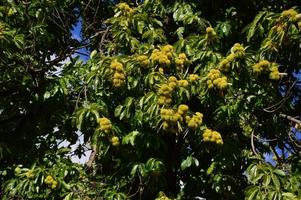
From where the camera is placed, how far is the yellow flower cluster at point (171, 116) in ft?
10.2

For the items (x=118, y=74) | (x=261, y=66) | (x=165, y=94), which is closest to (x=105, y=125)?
(x=118, y=74)

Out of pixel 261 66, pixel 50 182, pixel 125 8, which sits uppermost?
pixel 125 8

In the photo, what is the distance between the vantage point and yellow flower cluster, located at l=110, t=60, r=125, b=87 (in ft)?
11.0

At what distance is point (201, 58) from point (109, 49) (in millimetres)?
870

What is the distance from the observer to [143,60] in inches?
135

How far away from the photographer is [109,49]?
4.24 meters

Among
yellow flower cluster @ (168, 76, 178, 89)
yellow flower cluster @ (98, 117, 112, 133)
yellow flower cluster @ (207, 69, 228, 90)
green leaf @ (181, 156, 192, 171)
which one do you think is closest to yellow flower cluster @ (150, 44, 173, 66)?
yellow flower cluster @ (168, 76, 178, 89)

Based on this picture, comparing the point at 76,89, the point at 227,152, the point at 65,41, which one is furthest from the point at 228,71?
the point at 65,41

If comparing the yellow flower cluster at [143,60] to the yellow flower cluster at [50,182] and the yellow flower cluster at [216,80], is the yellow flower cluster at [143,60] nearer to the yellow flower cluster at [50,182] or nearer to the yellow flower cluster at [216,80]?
the yellow flower cluster at [216,80]

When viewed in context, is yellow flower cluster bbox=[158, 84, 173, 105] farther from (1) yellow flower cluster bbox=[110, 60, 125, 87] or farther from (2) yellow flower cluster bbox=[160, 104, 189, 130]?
(1) yellow flower cluster bbox=[110, 60, 125, 87]

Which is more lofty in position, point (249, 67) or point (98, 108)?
point (249, 67)

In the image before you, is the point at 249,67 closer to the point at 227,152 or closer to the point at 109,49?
the point at 227,152

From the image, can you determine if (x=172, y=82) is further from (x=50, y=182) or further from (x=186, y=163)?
(x=50, y=182)

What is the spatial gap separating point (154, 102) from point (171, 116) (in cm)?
22
